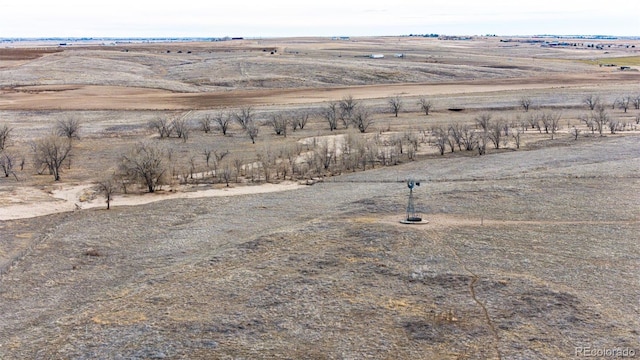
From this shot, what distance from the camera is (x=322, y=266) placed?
2103cm

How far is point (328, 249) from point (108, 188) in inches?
627

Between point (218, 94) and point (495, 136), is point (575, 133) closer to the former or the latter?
point (495, 136)

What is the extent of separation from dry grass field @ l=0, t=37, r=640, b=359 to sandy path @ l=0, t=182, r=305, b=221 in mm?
145

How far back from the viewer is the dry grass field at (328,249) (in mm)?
16578

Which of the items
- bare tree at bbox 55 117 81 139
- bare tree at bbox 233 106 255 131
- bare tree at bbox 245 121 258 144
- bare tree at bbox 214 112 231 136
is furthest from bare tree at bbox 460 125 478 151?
bare tree at bbox 55 117 81 139

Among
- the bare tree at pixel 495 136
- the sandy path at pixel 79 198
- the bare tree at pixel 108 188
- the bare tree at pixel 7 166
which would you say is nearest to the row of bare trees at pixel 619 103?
the bare tree at pixel 495 136

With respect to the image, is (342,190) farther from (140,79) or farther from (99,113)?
(140,79)

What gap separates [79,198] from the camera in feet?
111

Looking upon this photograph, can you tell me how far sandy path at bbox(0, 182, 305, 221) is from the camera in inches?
1224

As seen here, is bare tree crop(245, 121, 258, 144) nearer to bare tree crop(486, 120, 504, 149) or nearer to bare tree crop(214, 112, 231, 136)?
bare tree crop(214, 112, 231, 136)

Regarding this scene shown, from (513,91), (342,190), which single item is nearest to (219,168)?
(342,190)

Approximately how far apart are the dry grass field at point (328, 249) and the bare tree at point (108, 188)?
0.51m

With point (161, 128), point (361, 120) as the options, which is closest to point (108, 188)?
point (161, 128)

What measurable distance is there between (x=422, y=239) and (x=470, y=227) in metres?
2.72
